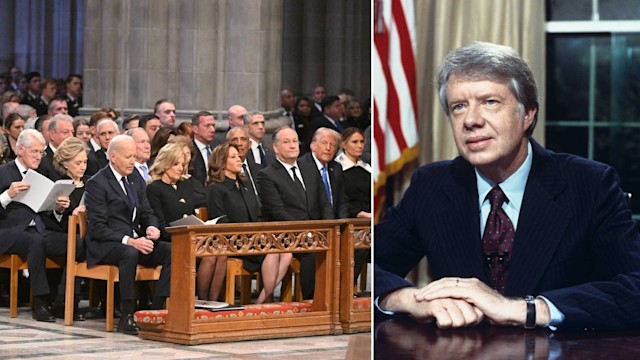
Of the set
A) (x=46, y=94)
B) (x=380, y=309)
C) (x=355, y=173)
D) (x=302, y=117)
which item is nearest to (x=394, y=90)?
(x=380, y=309)

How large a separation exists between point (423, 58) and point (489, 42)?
7.7 inches

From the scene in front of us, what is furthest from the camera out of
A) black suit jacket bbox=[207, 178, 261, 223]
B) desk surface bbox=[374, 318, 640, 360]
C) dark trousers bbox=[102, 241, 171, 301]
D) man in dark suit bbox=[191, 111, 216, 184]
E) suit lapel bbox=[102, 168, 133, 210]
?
man in dark suit bbox=[191, 111, 216, 184]

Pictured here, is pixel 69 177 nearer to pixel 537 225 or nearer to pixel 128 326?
pixel 128 326

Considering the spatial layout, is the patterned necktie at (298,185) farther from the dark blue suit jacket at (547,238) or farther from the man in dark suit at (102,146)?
the dark blue suit jacket at (547,238)

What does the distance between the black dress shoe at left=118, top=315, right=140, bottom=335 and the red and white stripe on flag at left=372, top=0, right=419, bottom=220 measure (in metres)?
7.47

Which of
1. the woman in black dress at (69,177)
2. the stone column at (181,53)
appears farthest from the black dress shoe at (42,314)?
the stone column at (181,53)

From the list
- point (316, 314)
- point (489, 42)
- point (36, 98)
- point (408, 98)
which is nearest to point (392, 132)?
point (408, 98)

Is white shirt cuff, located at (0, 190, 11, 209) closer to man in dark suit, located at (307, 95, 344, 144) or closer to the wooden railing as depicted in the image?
the wooden railing

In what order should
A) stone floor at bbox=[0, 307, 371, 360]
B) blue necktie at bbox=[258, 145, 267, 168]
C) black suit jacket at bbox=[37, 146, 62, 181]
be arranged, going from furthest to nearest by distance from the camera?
blue necktie at bbox=[258, 145, 267, 168] < black suit jacket at bbox=[37, 146, 62, 181] < stone floor at bbox=[0, 307, 371, 360]

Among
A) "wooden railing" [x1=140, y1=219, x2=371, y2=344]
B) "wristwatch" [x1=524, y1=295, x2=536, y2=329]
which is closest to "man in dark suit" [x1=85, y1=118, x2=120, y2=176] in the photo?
"wooden railing" [x1=140, y1=219, x2=371, y2=344]

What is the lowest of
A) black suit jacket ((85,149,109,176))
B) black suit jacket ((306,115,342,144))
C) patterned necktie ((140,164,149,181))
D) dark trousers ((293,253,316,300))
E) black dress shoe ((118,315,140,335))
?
black dress shoe ((118,315,140,335))

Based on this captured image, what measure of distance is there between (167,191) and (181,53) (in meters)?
7.11

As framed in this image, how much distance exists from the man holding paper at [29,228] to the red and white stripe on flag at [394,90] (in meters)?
8.20

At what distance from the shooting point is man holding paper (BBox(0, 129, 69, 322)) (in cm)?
1164
